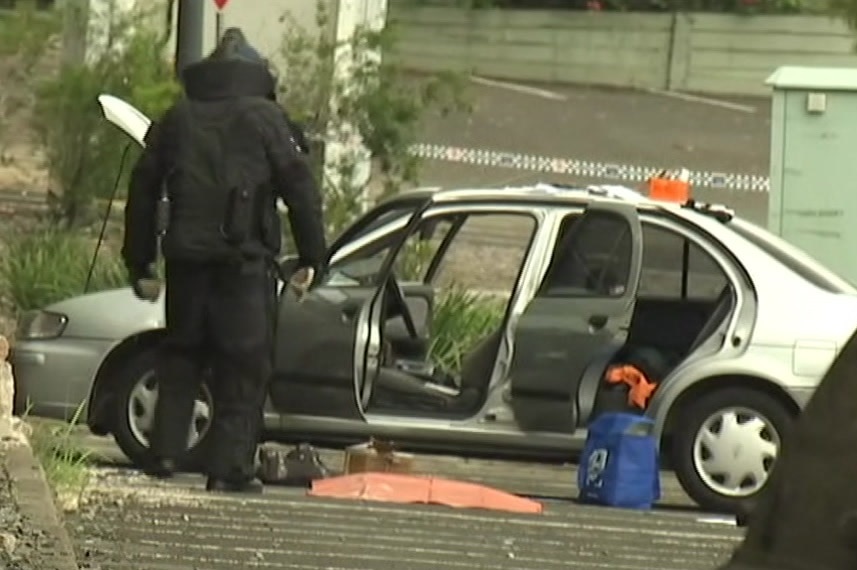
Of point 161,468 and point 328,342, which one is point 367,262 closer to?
point 328,342

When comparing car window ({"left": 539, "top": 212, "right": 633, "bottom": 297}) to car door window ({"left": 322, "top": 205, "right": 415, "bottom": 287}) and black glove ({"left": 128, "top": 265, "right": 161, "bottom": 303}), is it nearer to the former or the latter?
car door window ({"left": 322, "top": 205, "right": 415, "bottom": 287})

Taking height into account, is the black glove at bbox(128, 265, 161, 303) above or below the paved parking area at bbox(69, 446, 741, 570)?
above

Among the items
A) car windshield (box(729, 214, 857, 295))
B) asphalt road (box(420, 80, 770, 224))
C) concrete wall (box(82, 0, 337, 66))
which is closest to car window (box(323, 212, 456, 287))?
car windshield (box(729, 214, 857, 295))

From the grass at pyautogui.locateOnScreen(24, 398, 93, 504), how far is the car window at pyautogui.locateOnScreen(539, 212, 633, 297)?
2.40 m

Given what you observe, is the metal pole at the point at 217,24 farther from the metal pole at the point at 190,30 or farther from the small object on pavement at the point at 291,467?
the small object on pavement at the point at 291,467

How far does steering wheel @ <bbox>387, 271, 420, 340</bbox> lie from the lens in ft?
38.6

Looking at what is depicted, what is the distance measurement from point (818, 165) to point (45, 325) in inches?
226

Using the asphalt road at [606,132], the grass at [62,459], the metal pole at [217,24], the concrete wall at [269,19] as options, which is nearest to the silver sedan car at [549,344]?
the grass at [62,459]

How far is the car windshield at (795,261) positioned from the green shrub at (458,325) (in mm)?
1877

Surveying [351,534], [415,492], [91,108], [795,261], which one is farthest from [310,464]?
[91,108]

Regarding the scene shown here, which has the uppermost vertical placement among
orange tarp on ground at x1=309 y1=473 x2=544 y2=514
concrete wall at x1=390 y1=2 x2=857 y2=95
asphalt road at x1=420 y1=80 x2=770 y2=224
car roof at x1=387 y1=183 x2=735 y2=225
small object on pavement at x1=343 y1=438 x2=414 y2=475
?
concrete wall at x1=390 y1=2 x2=857 y2=95

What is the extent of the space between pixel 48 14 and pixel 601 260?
7049 mm

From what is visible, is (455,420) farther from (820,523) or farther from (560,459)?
(820,523)

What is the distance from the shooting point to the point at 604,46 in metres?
36.0
